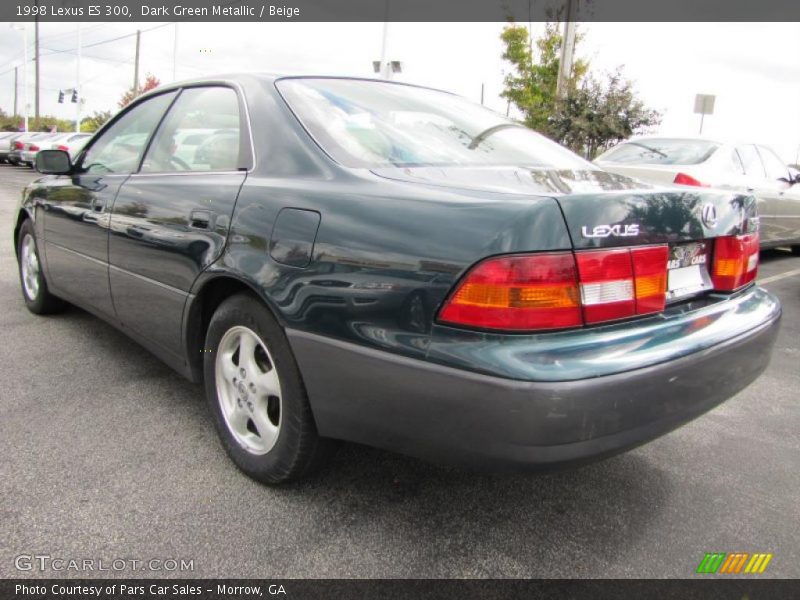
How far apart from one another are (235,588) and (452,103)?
2167 millimetres

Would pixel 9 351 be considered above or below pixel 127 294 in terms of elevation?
below

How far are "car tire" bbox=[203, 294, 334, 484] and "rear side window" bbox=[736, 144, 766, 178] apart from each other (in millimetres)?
6501

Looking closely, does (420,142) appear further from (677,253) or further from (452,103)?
(677,253)

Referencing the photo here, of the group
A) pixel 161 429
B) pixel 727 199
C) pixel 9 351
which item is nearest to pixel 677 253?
pixel 727 199

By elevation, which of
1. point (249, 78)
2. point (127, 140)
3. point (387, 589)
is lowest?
point (387, 589)

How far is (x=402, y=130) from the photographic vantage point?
2.39 m

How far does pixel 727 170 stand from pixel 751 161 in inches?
34.6

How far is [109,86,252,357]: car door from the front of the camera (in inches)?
94.4

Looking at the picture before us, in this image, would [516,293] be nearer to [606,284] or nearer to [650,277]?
[606,284]

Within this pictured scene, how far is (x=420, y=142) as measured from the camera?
2344 millimetres

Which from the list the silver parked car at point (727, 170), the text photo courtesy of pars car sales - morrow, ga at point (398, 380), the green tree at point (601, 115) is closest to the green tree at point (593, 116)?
the green tree at point (601, 115)

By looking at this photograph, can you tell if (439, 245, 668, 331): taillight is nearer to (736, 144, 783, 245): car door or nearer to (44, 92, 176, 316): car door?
(44, 92, 176, 316): car door

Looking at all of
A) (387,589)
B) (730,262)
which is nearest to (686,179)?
(730,262)

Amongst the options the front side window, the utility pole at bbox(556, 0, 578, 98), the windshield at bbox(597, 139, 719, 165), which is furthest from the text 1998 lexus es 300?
the utility pole at bbox(556, 0, 578, 98)
